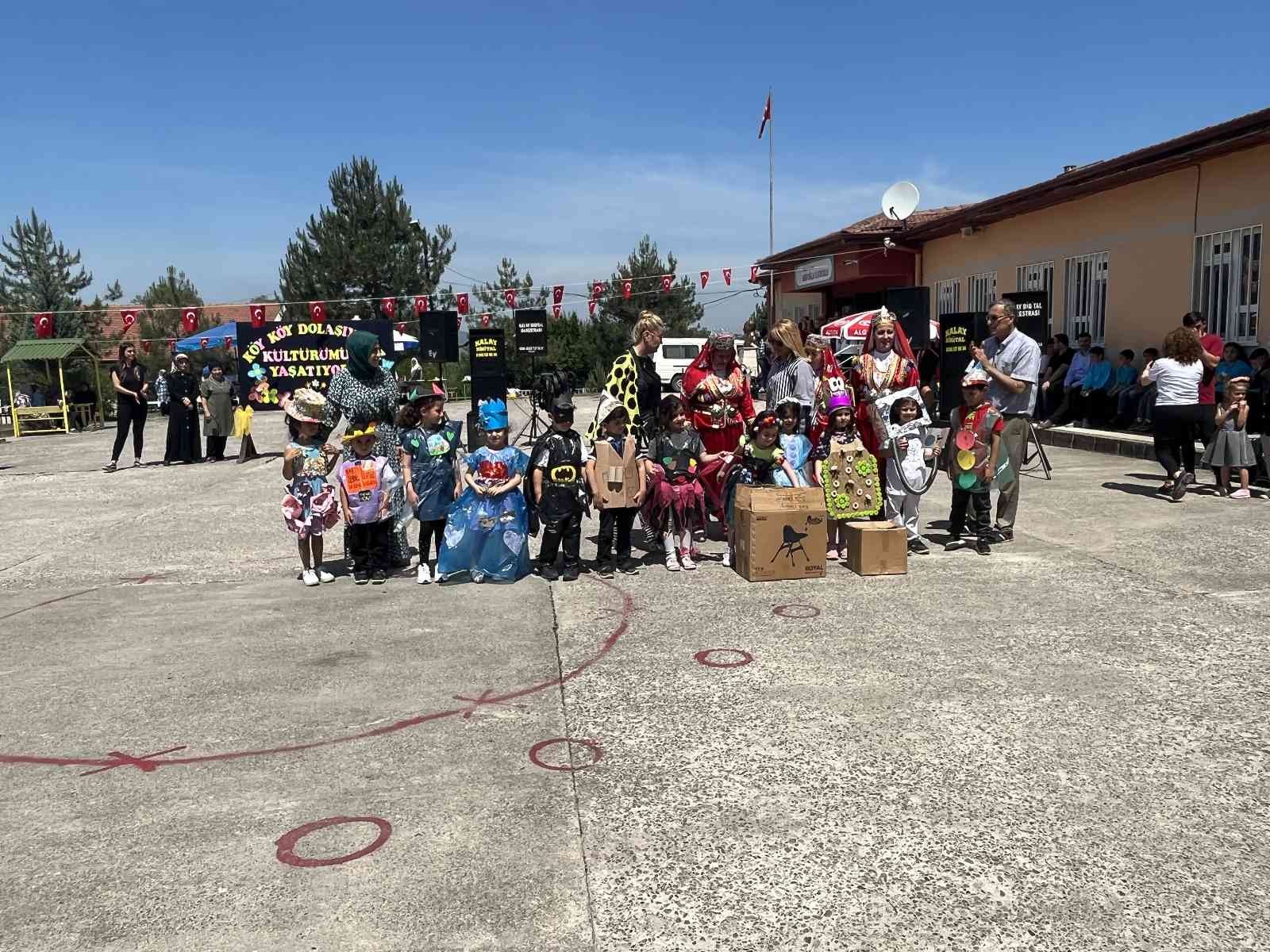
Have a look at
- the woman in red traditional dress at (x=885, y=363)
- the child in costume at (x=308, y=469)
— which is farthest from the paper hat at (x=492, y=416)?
the woman in red traditional dress at (x=885, y=363)

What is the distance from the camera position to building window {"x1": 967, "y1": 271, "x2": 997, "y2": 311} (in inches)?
768

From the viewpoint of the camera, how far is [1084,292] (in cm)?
1647

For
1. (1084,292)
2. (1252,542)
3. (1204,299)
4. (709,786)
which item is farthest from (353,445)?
(1084,292)

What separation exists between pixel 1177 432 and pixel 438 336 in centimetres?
1042

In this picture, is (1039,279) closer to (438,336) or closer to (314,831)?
(438,336)

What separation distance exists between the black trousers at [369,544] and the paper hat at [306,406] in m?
0.81

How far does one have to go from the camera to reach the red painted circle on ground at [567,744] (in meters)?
3.68

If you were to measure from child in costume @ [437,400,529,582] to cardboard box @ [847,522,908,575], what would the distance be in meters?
2.34

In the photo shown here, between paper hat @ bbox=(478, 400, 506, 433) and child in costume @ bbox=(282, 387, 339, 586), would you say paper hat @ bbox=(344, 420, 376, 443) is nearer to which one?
child in costume @ bbox=(282, 387, 339, 586)

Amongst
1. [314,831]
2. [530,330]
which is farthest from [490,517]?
[530,330]

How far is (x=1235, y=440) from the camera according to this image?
29.4 ft

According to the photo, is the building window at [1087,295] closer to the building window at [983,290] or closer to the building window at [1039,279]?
the building window at [1039,279]

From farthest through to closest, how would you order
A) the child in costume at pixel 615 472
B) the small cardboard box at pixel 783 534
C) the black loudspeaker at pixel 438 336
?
the black loudspeaker at pixel 438 336
the child in costume at pixel 615 472
the small cardboard box at pixel 783 534

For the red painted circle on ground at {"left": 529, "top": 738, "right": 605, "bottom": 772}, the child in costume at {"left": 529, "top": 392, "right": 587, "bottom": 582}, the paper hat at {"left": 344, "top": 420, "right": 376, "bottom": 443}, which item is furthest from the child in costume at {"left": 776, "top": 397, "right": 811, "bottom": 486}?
the red painted circle on ground at {"left": 529, "top": 738, "right": 605, "bottom": 772}
